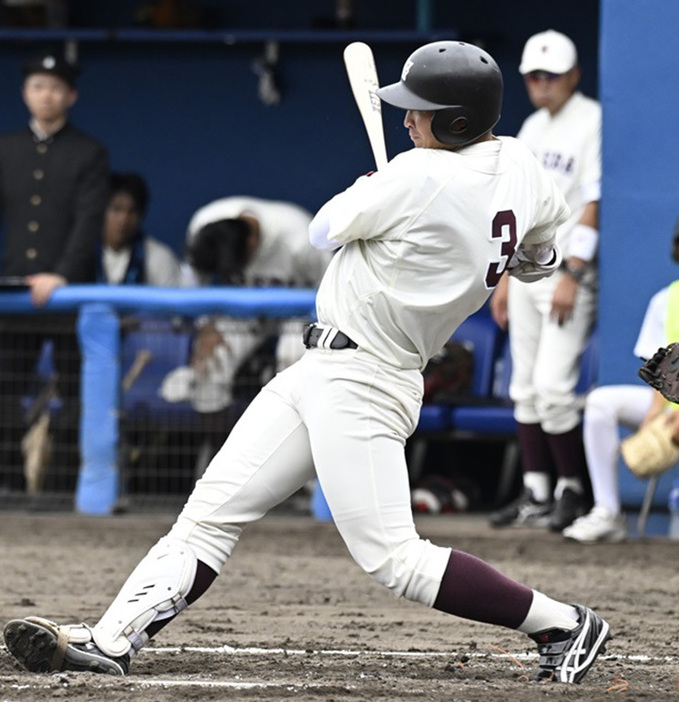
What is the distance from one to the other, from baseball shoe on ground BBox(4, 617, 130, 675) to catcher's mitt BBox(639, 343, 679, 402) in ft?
4.90

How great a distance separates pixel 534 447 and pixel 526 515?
1.05ft

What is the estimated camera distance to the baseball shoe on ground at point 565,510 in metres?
7.73

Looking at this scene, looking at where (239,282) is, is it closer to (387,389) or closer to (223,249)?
(223,249)

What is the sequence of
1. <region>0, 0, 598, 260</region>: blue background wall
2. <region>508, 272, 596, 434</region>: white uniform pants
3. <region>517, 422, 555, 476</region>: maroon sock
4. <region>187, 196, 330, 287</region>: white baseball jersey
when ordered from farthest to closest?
1. <region>0, 0, 598, 260</region>: blue background wall
2. <region>187, 196, 330, 287</region>: white baseball jersey
3. <region>517, 422, 555, 476</region>: maroon sock
4. <region>508, 272, 596, 434</region>: white uniform pants

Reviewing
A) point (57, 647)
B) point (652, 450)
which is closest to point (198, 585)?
point (57, 647)

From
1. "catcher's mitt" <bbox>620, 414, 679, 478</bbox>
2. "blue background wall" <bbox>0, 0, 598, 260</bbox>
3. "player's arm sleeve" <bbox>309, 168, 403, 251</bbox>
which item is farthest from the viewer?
"blue background wall" <bbox>0, 0, 598, 260</bbox>

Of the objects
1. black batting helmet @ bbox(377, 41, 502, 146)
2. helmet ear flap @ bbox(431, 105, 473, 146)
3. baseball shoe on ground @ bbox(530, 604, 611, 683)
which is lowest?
baseball shoe on ground @ bbox(530, 604, 611, 683)

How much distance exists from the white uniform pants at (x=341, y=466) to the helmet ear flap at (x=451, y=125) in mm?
547

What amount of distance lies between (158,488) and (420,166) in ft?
15.2

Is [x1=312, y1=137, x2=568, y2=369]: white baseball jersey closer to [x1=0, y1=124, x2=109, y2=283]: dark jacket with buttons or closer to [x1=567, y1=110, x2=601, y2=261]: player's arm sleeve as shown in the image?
[x1=567, y1=110, x2=601, y2=261]: player's arm sleeve

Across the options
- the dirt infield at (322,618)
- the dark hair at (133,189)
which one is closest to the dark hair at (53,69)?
the dark hair at (133,189)

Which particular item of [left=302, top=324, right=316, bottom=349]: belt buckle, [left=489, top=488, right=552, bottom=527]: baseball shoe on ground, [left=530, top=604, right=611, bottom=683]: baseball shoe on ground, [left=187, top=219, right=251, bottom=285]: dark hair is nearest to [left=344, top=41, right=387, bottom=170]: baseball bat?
[left=302, top=324, right=316, bottom=349]: belt buckle

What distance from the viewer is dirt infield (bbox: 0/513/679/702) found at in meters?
3.99

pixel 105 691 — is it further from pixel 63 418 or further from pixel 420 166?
pixel 63 418
